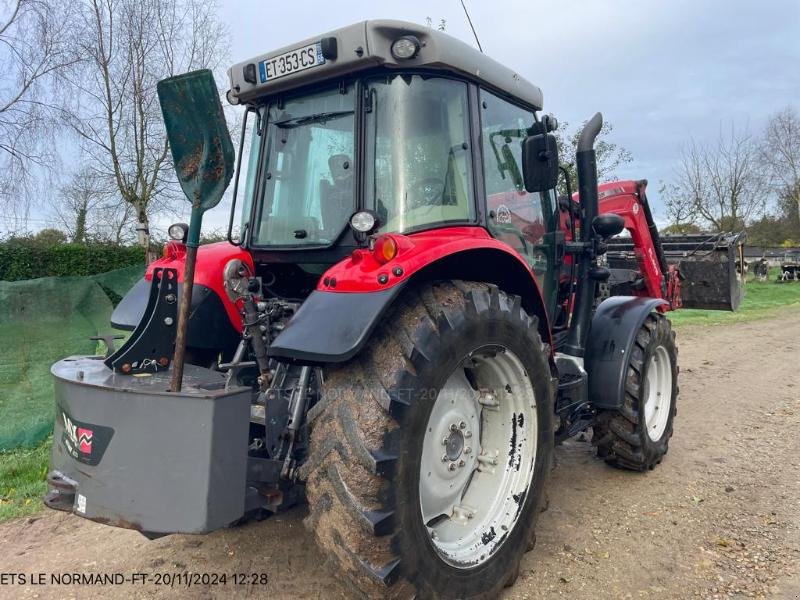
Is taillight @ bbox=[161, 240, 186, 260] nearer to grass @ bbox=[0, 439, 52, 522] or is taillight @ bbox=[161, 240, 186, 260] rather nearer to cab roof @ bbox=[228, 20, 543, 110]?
cab roof @ bbox=[228, 20, 543, 110]

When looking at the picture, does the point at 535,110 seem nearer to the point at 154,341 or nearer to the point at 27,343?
the point at 154,341

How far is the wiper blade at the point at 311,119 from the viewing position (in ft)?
10.1

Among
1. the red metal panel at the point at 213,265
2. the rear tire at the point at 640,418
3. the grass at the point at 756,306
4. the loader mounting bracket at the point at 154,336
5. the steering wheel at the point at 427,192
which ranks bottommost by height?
the grass at the point at 756,306

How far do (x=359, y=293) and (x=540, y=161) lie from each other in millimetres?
1523

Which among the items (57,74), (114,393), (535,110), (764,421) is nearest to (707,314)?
(764,421)

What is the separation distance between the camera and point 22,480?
14.3 feet

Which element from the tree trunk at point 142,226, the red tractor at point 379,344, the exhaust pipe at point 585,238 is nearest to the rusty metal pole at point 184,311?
the red tractor at point 379,344

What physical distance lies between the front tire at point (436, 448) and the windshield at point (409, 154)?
45cm

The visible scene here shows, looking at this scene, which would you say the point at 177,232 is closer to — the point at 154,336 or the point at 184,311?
the point at 154,336

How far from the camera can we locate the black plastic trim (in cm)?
223

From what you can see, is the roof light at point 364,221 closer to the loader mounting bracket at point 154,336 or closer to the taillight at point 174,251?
the loader mounting bracket at point 154,336

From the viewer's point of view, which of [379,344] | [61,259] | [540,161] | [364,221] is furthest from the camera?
[61,259]

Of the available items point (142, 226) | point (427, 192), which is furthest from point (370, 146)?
point (142, 226)

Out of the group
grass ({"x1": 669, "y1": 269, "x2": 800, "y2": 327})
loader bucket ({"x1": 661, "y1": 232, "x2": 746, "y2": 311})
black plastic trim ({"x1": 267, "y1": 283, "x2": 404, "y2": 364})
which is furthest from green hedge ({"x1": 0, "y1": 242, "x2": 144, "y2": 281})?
black plastic trim ({"x1": 267, "y1": 283, "x2": 404, "y2": 364})
